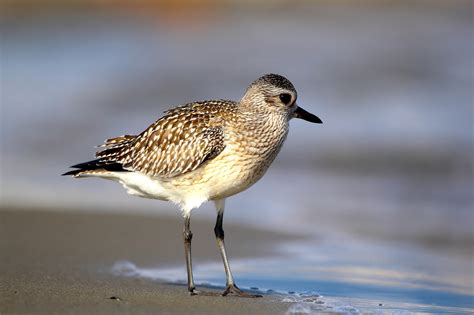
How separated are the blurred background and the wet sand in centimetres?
68

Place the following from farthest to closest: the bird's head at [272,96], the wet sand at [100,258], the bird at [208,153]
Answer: the bird's head at [272,96]
the bird at [208,153]
the wet sand at [100,258]

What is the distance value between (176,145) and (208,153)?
424 mm

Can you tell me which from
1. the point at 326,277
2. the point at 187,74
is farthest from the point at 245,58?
the point at 326,277

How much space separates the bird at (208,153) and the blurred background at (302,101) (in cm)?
248

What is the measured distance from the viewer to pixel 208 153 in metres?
8.59

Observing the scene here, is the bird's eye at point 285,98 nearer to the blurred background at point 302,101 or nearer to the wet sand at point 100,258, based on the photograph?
the wet sand at point 100,258

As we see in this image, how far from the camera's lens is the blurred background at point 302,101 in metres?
12.5

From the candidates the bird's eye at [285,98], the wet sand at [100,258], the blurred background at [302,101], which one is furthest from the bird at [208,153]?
the blurred background at [302,101]

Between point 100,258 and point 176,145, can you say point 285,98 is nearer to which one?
point 176,145

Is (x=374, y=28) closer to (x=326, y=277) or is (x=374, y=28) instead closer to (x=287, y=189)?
(x=287, y=189)

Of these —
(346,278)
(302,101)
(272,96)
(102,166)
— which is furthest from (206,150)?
(302,101)

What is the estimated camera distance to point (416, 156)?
50.7 feet

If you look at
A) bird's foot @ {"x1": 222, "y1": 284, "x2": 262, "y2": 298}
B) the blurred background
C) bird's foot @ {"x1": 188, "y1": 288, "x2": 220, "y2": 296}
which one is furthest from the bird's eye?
the blurred background

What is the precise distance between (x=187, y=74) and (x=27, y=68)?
4.07m
